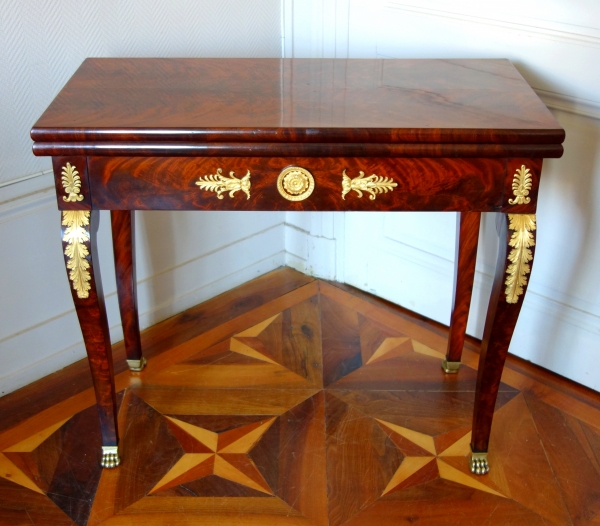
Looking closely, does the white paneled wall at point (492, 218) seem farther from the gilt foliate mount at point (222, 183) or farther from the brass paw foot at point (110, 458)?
the brass paw foot at point (110, 458)

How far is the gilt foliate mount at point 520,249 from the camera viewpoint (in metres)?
1.05

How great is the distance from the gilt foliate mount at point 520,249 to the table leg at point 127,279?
73cm

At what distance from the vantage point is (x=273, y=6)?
1.64 m

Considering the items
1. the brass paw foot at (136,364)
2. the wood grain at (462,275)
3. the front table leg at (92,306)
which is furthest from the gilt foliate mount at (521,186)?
the brass paw foot at (136,364)

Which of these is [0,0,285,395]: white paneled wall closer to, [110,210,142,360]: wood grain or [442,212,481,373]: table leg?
[110,210,142,360]: wood grain

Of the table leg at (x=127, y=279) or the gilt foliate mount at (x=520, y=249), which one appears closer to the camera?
the gilt foliate mount at (x=520, y=249)

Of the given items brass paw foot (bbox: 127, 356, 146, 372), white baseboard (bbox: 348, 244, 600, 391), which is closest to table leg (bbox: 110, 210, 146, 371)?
brass paw foot (bbox: 127, 356, 146, 372)

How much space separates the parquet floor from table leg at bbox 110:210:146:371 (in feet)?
0.18

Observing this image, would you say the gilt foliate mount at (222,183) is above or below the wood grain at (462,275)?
above

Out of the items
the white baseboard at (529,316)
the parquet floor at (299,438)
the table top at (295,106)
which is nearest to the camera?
the table top at (295,106)

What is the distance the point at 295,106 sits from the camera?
108cm

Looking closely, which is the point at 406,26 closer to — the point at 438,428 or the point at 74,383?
the point at 438,428

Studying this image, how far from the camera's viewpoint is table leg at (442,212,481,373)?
1395 mm

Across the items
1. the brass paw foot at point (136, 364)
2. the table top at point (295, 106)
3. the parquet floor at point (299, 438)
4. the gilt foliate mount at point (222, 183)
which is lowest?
the parquet floor at point (299, 438)
